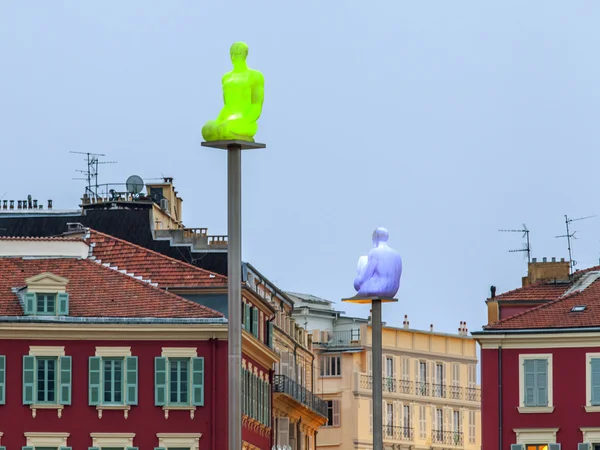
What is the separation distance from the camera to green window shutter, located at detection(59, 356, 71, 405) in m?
79.6

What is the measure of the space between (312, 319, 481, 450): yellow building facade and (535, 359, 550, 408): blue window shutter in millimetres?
50354

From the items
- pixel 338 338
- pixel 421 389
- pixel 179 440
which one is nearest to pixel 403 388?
pixel 421 389

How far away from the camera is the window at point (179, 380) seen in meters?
79.8

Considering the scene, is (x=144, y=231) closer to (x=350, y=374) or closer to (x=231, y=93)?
(x=350, y=374)

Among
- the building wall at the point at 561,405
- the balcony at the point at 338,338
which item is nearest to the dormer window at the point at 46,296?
the building wall at the point at 561,405

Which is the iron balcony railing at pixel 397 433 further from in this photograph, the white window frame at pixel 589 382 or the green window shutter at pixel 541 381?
the white window frame at pixel 589 382

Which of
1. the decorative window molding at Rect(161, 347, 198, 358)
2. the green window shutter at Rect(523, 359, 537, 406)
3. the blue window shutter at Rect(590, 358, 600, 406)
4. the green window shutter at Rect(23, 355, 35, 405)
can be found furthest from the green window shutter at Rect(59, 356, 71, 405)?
Answer: the blue window shutter at Rect(590, 358, 600, 406)

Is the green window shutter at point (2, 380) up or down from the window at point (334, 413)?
up

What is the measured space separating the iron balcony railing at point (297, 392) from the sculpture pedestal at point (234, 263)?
5953 centimetres

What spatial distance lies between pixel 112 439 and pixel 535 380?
16049 mm

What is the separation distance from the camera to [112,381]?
7969 centimetres

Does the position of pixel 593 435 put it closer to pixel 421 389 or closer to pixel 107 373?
pixel 107 373

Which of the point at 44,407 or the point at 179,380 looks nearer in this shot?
the point at 44,407

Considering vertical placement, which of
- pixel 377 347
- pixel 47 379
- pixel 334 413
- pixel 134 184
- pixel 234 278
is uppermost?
pixel 134 184
